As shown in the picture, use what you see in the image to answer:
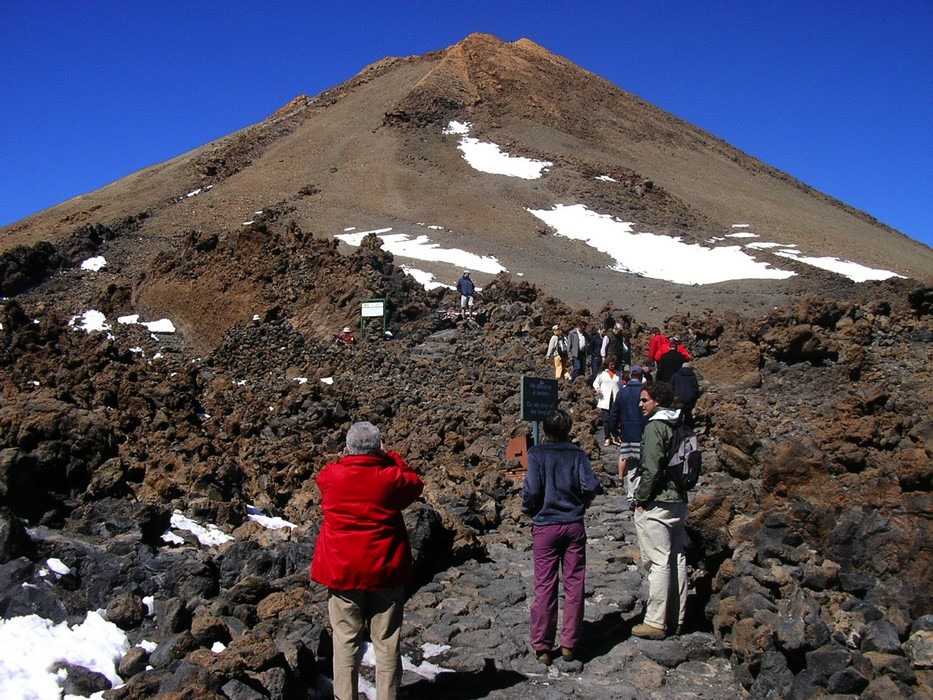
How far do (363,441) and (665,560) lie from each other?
262 cm

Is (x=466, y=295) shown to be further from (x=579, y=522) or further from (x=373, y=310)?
(x=579, y=522)

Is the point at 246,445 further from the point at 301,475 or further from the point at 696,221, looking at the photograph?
the point at 696,221

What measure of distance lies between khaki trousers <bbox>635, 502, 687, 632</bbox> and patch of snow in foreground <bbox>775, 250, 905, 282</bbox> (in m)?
34.0

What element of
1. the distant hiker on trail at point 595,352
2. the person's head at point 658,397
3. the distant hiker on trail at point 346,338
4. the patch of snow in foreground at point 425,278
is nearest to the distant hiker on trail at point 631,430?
the person's head at point 658,397

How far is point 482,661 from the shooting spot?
5965mm

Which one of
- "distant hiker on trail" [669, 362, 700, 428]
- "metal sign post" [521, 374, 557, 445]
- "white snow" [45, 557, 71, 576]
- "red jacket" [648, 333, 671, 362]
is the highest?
"red jacket" [648, 333, 671, 362]

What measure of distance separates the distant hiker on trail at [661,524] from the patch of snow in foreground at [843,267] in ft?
112

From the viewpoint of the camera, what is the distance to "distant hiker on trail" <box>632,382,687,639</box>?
6.08 m

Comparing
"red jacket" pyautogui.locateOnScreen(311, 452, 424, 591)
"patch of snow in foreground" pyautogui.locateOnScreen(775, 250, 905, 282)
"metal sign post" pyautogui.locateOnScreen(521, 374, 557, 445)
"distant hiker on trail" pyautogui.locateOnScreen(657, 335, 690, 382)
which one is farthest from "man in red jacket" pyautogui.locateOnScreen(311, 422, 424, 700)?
"patch of snow in foreground" pyautogui.locateOnScreen(775, 250, 905, 282)

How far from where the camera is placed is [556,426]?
6.03 meters

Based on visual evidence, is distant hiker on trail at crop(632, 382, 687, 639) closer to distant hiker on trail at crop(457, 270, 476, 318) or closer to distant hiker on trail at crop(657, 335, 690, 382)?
distant hiker on trail at crop(657, 335, 690, 382)

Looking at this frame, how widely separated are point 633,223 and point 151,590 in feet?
139

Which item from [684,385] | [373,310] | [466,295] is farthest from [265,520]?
[466,295]

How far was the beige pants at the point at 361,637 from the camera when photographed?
4.82m
